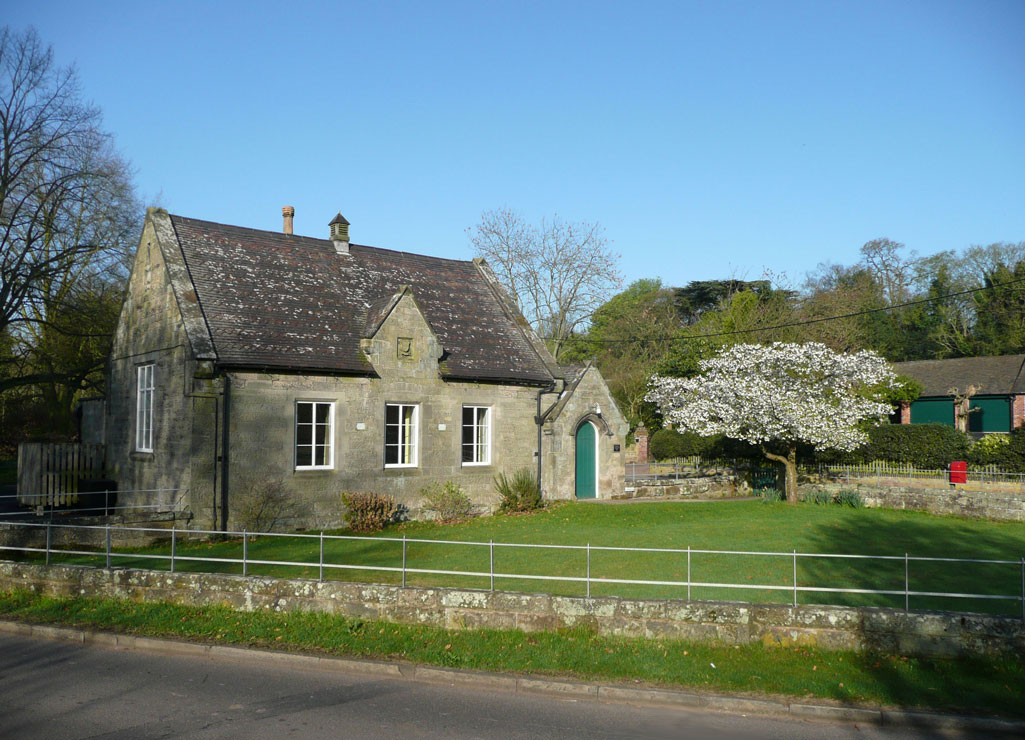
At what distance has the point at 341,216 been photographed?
24.5m

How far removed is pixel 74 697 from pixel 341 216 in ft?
60.8

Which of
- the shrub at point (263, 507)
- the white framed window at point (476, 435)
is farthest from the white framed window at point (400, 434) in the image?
the shrub at point (263, 507)

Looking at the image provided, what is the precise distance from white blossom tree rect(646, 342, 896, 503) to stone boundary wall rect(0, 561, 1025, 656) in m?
15.7

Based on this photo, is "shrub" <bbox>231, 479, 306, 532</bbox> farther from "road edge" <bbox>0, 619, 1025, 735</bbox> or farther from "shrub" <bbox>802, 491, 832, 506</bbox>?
"shrub" <bbox>802, 491, 832, 506</bbox>

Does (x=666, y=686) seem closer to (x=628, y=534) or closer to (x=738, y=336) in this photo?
(x=628, y=534)

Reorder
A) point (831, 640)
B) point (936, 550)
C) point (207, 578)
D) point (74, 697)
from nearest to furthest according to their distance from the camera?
point (74, 697), point (831, 640), point (207, 578), point (936, 550)

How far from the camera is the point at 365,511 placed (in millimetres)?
19656

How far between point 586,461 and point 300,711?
743 inches

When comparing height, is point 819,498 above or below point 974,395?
below

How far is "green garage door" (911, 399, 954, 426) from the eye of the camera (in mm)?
49469

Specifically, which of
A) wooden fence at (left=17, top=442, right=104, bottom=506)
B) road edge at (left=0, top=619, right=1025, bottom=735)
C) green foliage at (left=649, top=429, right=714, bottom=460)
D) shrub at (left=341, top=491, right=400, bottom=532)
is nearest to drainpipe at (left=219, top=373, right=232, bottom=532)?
shrub at (left=341, top=491, right=400, bottom=532)

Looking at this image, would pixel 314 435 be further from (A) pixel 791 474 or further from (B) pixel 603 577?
(A) pixel 791 474

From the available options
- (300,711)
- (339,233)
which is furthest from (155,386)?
(300,711)

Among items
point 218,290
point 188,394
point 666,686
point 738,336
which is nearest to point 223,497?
point 188,394
